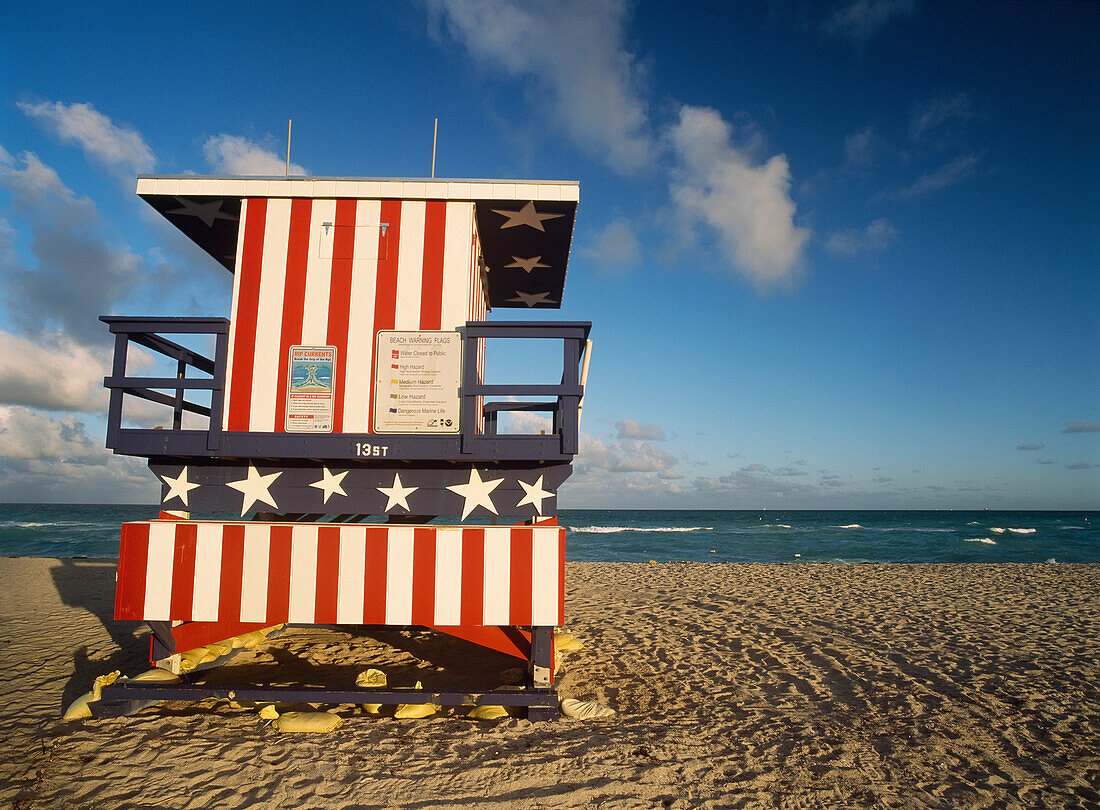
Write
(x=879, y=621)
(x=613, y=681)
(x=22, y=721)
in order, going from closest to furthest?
(x=22, y=721)
(x=613, y=681)
(x=879, y=621)

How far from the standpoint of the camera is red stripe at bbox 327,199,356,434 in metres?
6.04

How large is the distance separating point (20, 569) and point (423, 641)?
18.2m

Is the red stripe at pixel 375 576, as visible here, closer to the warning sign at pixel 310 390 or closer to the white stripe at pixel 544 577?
the warning sign at pixel 310 390

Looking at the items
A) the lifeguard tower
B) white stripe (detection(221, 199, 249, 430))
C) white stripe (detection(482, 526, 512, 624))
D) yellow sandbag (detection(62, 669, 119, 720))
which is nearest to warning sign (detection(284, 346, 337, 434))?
the lifeguard tower

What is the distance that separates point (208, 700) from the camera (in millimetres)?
→ 6203

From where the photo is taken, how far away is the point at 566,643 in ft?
28.8

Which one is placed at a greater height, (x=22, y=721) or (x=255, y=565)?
(x=255, y=565)

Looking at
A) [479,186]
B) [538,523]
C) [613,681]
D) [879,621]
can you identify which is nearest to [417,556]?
[538,523]

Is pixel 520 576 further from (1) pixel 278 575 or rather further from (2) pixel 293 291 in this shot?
(2) pixel 293 291

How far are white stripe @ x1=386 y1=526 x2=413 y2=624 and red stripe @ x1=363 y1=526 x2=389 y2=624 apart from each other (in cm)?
4

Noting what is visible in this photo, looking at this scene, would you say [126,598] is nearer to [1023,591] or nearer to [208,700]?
[208,700]

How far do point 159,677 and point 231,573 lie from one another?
1.31 meters

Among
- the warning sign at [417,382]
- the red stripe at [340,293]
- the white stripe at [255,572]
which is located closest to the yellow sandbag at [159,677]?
the white stripe at [255,572]

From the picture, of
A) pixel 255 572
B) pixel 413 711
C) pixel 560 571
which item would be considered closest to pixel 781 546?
pixel 560 571
